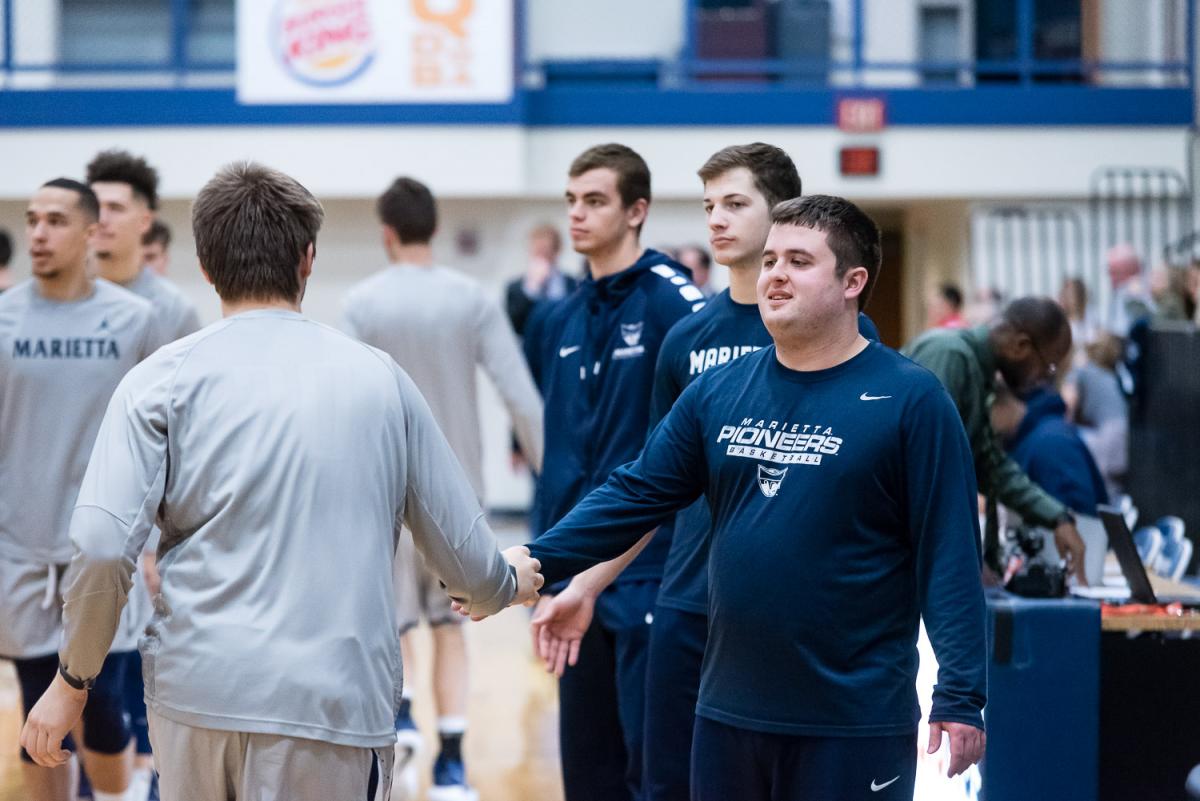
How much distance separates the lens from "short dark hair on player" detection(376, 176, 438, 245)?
5980 millimetres

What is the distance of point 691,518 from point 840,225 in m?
0.97

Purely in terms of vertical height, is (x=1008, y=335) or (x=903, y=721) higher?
(x=1008, y=335)

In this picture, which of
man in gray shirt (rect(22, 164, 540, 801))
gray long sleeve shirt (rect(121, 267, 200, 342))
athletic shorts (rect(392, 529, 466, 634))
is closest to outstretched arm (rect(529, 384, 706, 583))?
man in gray shirt (rect(22, 164, 540, 801))

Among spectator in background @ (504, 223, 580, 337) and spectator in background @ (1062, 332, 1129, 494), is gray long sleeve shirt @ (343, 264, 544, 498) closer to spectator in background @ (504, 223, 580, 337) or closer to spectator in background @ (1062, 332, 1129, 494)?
spectator in background @ (504, 223, 580, 337)

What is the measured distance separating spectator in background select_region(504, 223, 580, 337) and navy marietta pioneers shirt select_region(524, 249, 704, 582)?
5.60 metres

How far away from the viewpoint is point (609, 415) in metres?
4.39

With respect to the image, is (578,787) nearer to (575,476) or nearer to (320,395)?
(575,476)

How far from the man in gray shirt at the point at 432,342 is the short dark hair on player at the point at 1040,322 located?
5.84 ft

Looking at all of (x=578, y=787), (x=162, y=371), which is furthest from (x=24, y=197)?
(x=162, y=371)

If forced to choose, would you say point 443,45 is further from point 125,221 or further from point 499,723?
point 125,221

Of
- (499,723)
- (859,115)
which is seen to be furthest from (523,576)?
(859,115)

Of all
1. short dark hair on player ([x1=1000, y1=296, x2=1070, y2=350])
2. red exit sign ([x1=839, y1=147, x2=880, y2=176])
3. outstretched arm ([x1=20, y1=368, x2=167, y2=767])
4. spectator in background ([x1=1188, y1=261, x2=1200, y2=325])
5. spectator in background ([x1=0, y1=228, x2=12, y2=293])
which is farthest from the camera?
red exit sign ([x1=839, y1=147, x2=880, y2=176])

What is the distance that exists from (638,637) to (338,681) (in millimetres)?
1571

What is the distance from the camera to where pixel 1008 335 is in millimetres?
5262
